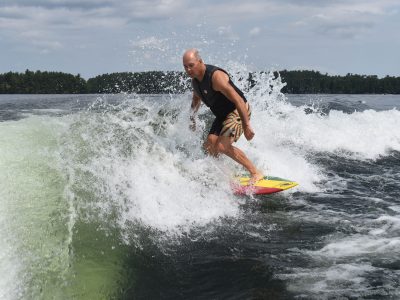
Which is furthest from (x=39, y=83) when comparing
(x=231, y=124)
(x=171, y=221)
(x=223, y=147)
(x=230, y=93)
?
(x=171, y=221)

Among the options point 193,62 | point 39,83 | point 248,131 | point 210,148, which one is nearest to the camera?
point 193,62

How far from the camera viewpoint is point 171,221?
6148 mm

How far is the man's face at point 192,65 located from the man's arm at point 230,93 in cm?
28

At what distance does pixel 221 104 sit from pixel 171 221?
2167 mm

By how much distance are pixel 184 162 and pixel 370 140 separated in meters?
8.11

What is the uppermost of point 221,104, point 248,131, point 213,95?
point 213,95

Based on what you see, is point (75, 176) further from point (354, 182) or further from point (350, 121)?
point (350, 121)

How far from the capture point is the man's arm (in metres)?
6.73

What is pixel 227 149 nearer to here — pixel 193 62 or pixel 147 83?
pixel 193 62

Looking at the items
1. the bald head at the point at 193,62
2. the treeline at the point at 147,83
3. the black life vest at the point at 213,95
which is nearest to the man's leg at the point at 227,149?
the black life vest at the point at 213,95

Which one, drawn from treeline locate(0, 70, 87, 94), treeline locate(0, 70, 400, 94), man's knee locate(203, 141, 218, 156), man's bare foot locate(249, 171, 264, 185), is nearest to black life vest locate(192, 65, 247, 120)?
man's knee locate(203, 141, 218, 156)

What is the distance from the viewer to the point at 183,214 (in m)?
6.39

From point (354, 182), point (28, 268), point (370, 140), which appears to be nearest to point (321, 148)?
point (370, 140)

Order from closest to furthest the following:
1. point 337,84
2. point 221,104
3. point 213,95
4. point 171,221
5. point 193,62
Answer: point 171,221 < point 193,62 < point 213,95 < point 221,104 < point 337,84
